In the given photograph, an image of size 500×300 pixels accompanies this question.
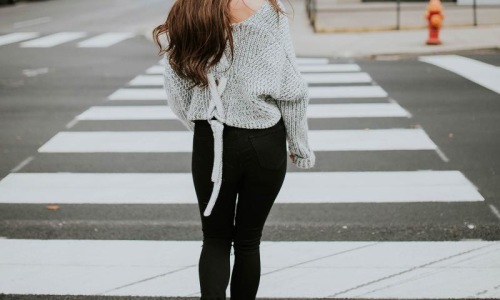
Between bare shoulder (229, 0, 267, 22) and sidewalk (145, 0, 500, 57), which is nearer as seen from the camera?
bare shoulder (229, 0, 267, 22)

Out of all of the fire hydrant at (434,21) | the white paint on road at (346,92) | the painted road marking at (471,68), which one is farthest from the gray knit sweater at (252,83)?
the fire hydrant at (434,21)

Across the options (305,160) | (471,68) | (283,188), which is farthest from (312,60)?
(305,160)

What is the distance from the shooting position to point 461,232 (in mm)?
4941

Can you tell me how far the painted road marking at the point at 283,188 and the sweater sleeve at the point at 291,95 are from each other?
111 inches

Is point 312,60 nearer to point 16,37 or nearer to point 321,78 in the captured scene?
point 321,78

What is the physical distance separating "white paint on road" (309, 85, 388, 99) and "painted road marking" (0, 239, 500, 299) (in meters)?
Answer: 5.36

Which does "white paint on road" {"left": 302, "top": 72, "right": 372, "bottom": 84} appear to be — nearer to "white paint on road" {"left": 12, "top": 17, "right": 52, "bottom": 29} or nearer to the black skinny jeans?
the black skinny jeans

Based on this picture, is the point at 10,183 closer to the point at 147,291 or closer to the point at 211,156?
the point at 147,291

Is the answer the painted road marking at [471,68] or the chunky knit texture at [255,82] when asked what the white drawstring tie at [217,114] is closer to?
the chunky knit texture at [255,82]

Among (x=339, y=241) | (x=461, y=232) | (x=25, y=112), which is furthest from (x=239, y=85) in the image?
(x=25, y=112)

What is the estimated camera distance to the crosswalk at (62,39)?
1634cm

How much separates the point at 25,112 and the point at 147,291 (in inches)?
228

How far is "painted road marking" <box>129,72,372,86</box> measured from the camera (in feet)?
36.6

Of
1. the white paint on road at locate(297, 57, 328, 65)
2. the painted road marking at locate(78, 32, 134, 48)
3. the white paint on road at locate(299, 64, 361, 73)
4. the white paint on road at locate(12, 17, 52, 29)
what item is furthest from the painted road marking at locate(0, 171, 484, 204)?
the white paint on road at locate(12, 17, 52, 29)
